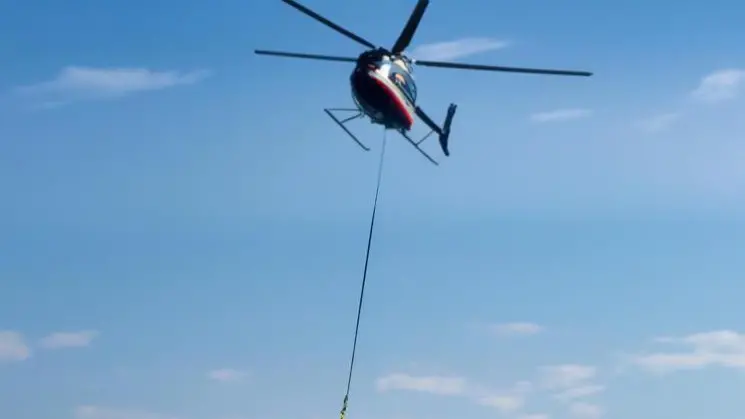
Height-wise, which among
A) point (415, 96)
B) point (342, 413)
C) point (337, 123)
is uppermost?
point (415, 96)

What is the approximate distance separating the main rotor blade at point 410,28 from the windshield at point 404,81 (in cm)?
136


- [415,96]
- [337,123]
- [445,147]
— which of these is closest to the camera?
[337,123]

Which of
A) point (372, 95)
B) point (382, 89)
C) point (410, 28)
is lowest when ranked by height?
point (372, 95)

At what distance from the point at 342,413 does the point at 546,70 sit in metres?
22.8

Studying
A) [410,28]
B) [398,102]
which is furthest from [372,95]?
[410,28]

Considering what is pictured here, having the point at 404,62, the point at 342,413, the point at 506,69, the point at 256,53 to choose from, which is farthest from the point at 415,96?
the point at 342,413

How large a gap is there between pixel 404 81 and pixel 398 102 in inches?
59.4

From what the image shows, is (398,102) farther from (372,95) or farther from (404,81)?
(372,95)

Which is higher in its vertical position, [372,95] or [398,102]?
[398,102]

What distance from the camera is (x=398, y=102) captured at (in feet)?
174

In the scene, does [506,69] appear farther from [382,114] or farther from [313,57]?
[313,57]

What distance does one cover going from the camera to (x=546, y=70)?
5234 centimetres

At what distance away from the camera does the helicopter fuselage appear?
5203 centimetres

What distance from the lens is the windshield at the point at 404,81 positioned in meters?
53.1
